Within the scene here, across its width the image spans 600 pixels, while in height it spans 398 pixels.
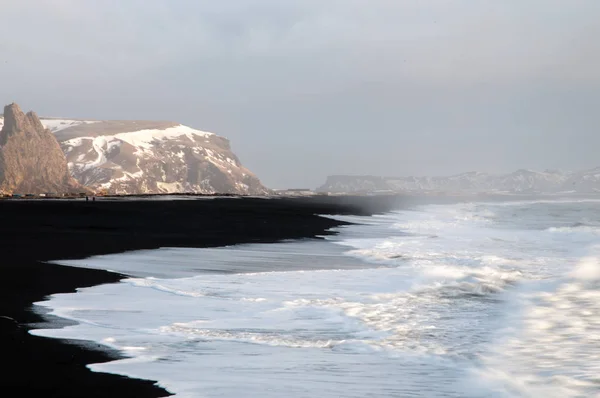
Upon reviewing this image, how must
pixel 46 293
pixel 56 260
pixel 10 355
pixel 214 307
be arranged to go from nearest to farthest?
pixel 10 355
pixel 214 307
pixel 46 293
pixel 56 260

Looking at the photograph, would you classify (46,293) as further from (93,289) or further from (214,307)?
(214,307)

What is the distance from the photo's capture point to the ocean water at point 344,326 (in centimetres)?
853

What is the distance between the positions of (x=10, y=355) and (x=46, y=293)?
5.65 meters

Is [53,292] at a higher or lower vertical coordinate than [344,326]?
higher

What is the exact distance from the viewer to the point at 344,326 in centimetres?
1181

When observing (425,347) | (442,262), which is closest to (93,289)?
(425,347)

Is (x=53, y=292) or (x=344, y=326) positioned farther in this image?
(x=53, y=292)

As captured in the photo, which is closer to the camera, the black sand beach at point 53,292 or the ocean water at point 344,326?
the black sand beach at point 53,292

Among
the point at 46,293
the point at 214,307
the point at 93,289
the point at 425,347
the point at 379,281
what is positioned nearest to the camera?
the point at 425,347

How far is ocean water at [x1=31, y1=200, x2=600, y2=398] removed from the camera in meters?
8.53

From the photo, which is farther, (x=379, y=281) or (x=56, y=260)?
(x=56, y=260)

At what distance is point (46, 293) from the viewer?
565 inches

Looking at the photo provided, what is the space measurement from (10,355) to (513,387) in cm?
586

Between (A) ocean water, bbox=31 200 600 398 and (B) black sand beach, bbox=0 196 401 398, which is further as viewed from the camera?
(A) ocean water, bbox=31 200 600 398
